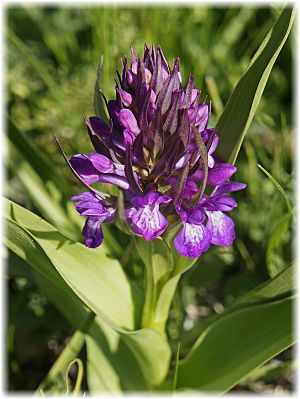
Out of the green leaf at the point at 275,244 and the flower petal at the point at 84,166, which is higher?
the flower petal at the point at 84,166

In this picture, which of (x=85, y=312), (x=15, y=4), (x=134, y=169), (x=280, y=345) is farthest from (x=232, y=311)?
(x=15, y=4)

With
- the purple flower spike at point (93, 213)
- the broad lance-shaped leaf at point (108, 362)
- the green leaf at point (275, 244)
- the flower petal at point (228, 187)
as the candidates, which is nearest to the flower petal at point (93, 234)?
the purple flower spike at point (93, 213)

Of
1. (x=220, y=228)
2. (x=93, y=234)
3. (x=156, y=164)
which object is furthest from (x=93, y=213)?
(x=220, y=228)

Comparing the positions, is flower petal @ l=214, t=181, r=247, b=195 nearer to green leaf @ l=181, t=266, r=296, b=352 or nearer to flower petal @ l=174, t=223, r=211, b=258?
flower petal @ l=174, t=223, r=211, b=258

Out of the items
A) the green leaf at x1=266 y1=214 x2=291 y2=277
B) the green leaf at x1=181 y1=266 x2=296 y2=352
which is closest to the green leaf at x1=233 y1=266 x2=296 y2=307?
the green leaf at x1=181 y1=266 x2=296 y2=352

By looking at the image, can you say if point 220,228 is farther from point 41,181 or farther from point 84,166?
point 41,181

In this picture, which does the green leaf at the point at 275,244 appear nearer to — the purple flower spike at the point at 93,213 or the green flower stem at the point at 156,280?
the green flower stem at the point at 156,280
